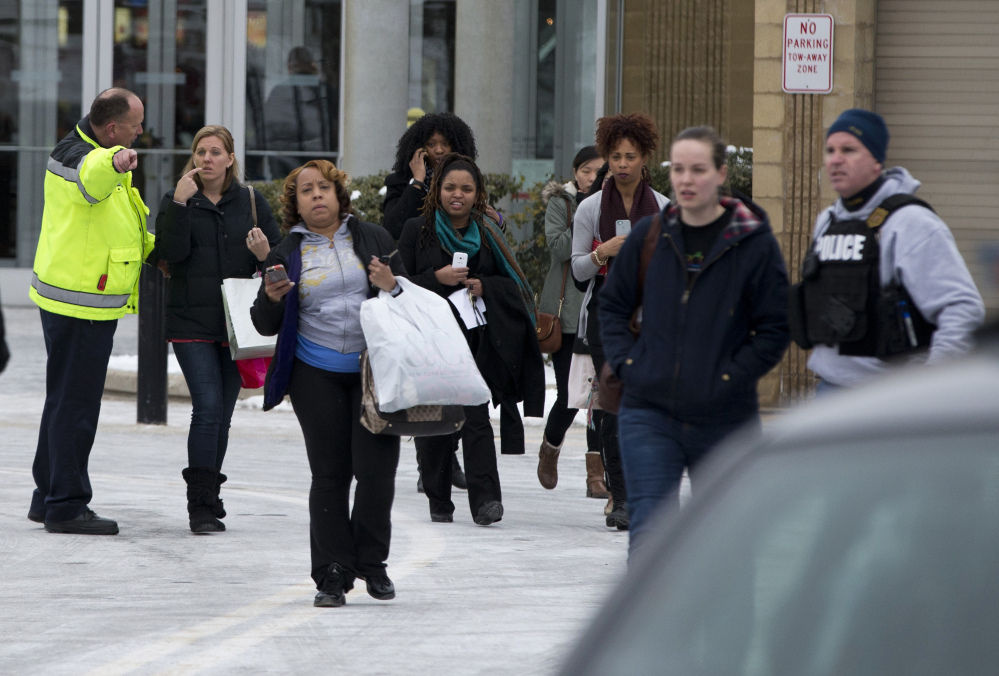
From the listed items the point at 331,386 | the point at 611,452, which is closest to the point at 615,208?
the point at 611,452

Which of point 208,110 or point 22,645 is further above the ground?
point 208,110

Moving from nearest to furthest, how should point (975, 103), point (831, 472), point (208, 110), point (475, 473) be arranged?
point (831, 472), point (475, 473), point (975, 103), point (208, 110)

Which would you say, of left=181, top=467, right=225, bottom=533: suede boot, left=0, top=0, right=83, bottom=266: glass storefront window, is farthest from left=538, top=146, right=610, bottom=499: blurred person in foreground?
left=0, top=0, right=83, bottom=266: glass storefront window

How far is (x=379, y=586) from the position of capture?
20.7 ft

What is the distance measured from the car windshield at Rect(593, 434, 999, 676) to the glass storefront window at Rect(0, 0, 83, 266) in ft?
83.0

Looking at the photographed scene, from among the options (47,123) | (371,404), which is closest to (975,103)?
(371,404)

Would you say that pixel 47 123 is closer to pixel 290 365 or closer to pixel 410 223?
pixel 410 223

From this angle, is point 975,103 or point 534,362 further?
point 975,103

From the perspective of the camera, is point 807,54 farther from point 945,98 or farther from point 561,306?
point 561,306

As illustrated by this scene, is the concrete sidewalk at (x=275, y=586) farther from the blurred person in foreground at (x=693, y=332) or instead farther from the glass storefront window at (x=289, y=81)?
the glass storefront window at (x=289, y=81)

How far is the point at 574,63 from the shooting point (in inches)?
883

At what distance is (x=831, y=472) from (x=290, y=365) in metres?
4.23

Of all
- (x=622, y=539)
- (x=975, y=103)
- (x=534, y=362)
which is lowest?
(x=622, y=539)

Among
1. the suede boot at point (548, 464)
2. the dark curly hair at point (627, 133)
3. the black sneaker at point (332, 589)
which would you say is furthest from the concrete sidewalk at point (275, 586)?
the dark curly hair at point (627, 133)
